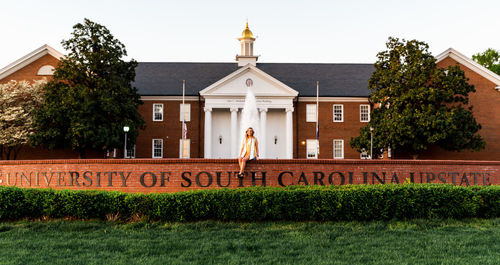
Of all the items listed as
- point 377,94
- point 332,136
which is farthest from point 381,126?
point 332,136

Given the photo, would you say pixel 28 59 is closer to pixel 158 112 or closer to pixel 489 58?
pixel 158 112

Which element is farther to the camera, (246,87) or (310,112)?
(310,112)

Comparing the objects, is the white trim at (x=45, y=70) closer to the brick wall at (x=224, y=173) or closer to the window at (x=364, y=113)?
the brick wall at (x=224, y=173)

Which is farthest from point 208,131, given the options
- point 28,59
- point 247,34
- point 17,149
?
point 28,59

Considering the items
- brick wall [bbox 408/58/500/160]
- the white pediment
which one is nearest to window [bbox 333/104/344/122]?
the white pediment

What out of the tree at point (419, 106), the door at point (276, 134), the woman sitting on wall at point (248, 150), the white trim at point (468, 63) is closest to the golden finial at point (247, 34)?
the door at point (276, 134)

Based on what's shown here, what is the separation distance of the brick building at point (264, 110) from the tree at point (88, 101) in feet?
18.8

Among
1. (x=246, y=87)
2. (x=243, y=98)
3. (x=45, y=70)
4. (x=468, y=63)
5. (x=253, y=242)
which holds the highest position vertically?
(x=468, y=63)

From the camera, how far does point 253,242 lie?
8.62 m

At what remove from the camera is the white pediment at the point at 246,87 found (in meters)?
34.3

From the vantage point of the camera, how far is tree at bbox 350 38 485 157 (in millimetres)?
26984

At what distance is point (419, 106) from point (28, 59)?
29.2 metres

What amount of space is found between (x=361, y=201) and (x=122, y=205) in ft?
19.8

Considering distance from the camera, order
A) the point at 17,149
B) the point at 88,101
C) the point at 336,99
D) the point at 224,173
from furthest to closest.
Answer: the point at 336,99 < the point at 17,149 < the point at 88,101 < the point at 224,173
